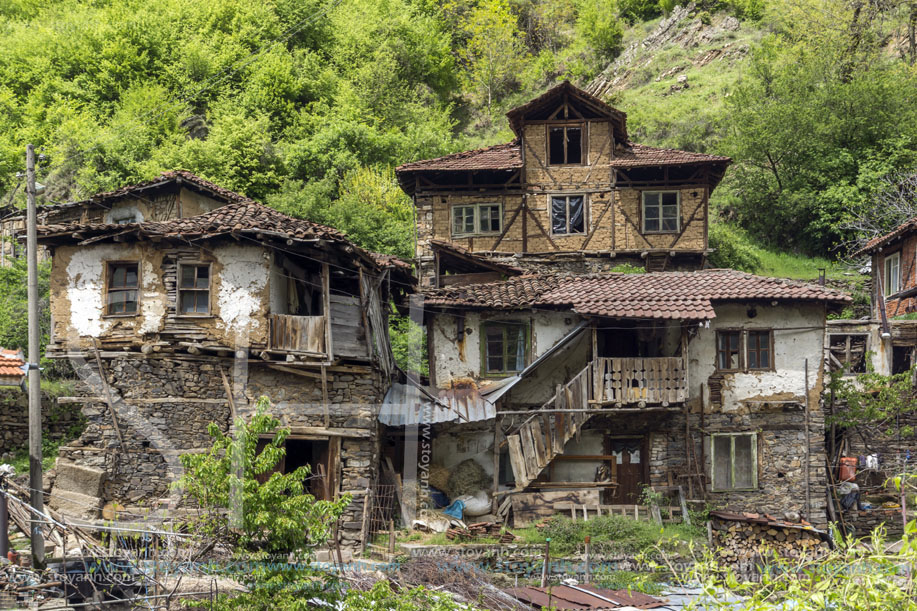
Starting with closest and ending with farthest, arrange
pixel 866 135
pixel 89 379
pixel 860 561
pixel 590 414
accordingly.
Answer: pixel 860 561 → pixel 89 379 → pixel 590 414 → pixel 866 135

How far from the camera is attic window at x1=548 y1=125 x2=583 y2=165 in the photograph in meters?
33.2

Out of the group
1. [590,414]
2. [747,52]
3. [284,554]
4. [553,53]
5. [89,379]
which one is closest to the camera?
[284,554]

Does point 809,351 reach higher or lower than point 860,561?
higher

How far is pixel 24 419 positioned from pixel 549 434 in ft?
47.4

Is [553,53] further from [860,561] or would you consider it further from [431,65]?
[860,561]

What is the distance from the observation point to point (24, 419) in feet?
89.4

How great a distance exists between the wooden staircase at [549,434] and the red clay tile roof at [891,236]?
13535 mm

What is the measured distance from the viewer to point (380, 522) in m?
22.5

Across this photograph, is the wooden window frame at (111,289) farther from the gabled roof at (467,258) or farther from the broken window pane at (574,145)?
the broken window pane at (574,145)

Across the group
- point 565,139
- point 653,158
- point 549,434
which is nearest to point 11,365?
point 549,434

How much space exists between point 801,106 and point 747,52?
15928 millimetres

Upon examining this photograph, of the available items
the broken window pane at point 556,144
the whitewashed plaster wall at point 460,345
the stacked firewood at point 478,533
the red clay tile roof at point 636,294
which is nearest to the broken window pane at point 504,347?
the whitewashed plaster wall at point 460,345

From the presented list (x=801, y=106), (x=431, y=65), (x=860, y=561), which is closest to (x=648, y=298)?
(x=860, y=561)

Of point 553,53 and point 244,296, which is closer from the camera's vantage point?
point 244,296
